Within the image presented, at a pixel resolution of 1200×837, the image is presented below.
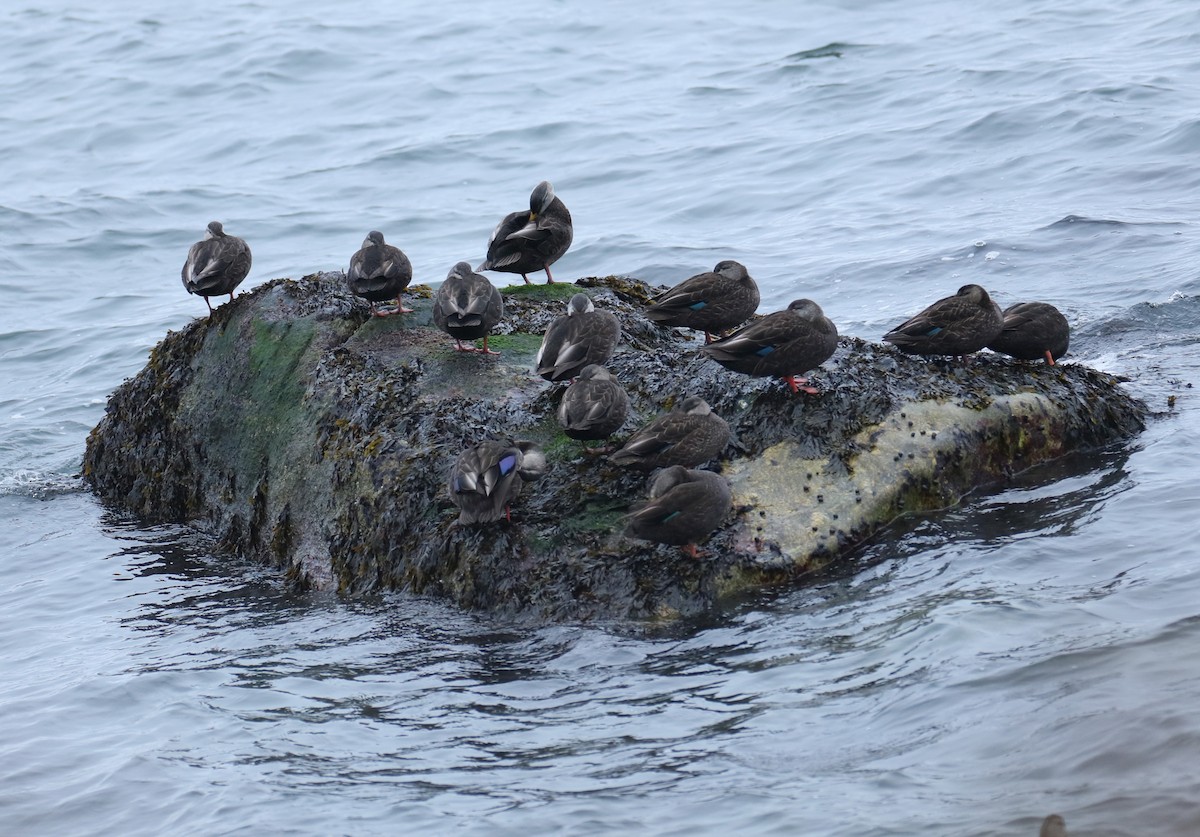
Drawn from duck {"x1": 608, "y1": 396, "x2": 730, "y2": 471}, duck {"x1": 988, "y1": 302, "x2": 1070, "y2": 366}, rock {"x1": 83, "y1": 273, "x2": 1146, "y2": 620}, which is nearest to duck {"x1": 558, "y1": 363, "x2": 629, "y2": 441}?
duck {"x1": 608, "y1": 396, "x2": 730, "y2": 471}

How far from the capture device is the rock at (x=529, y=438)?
7672 mm

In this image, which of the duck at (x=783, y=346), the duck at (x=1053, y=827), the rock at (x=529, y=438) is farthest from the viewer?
the duck at (x=783, y=346)

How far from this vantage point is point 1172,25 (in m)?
24.1

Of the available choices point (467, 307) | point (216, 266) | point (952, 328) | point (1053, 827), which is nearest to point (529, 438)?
point (467, 307)

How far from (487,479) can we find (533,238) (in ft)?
11.3

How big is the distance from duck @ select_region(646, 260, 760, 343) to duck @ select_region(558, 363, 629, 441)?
1.17 m

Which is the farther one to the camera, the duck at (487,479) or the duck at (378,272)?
the duck at (378,272)

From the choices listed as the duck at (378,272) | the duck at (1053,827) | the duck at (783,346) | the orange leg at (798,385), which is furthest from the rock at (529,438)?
the duck at (1053,827)

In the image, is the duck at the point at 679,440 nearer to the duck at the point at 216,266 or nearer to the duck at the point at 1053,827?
the duck at the point at 1053,827

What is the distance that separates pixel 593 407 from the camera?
791 centimetres

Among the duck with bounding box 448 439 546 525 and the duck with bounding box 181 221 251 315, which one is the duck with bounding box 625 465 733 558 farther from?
the duck with bounding box 181 221 251 315

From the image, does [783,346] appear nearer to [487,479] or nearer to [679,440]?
[679,440]

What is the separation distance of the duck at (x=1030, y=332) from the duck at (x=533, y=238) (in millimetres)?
3359

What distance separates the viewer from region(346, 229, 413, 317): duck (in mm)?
9508
